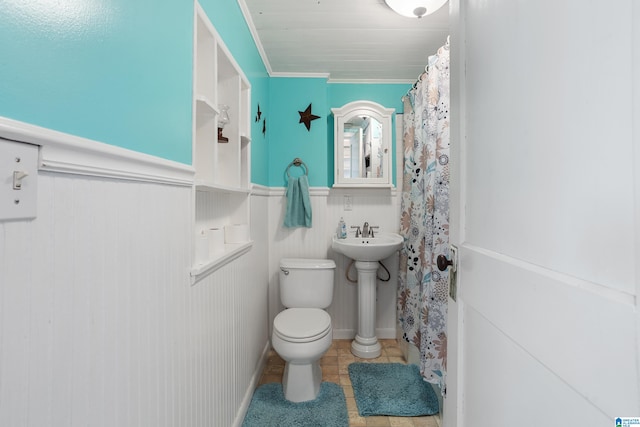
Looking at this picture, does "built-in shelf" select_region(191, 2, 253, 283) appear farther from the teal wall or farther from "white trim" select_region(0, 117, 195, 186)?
"white trim" select_region(0, 117, 195, 186)

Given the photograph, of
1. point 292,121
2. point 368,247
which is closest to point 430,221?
point 368,247

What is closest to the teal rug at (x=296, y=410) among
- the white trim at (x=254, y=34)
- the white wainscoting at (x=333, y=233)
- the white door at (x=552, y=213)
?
the white wainscoting at (x=333, y=233)

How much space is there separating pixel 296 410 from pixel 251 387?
0.30 meters

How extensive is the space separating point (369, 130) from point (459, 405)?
1995 mm

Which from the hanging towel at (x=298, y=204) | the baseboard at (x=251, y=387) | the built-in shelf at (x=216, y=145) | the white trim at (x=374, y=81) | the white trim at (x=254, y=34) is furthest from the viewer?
the white trim at (x=374, y=81)

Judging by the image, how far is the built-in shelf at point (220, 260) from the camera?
3.18 ft

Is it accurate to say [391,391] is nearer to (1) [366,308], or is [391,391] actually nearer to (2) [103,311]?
(1) [366,308]

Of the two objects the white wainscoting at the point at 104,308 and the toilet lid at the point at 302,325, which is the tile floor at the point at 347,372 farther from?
the white wainscoting at the point at 104,308

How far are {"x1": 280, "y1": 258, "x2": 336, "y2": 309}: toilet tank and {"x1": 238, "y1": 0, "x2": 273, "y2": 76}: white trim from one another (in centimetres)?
156

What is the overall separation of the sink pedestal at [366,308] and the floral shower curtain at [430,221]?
277 mm

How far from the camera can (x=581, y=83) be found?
1.36 feet

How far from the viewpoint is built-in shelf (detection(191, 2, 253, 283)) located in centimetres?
107

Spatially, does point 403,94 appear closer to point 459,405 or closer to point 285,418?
point 459,405

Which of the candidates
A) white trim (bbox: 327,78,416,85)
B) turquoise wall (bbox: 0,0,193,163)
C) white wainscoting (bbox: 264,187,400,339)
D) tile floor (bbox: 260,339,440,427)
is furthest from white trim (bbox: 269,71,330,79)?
tile floor (bbox: 260,339,440,427)
